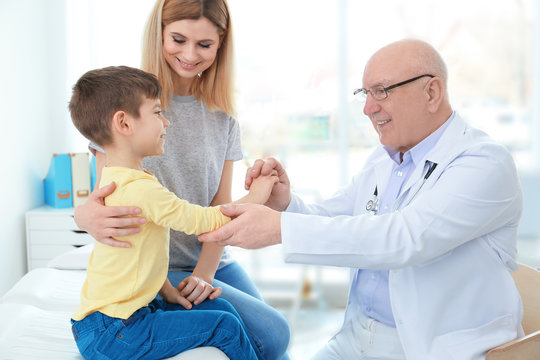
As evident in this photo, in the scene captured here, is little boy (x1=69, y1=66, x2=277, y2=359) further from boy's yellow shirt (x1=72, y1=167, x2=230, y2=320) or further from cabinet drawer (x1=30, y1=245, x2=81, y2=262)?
cabinet drawer (x1=30, y1=245, x2=81, y2=262)

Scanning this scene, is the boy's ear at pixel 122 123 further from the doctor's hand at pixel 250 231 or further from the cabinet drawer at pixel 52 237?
the cabinet drawer at pixel 52 237

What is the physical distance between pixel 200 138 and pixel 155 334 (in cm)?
72

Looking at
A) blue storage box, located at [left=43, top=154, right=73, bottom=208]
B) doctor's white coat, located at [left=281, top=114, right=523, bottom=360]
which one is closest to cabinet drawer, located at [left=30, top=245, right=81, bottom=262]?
blue storage box, located at [left=43, top=154, right=73, bottom=208]

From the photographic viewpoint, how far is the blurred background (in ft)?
13.7

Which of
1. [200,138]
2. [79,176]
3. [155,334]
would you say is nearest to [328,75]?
[79,176]

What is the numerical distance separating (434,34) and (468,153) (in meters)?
3.11

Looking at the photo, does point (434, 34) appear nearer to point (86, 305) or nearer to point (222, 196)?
point (222, 196)

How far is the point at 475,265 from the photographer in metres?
1.52

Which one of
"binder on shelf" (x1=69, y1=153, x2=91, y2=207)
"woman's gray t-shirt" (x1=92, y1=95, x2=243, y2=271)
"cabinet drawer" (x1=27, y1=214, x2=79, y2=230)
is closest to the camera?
"woman's gray t-shirt" (x1=92, y1=95, x2=243, y2=271)

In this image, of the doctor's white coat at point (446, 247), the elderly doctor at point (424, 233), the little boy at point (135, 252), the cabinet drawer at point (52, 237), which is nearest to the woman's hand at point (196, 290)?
the little boy at point (135, 252)

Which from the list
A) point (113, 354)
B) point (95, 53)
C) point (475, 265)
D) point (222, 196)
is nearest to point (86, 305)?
point (113, 354)

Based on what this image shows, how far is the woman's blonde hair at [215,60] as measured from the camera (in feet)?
5.80

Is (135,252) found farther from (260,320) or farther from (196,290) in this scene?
(260,320)

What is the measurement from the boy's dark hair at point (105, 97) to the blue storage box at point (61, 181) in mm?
2158
